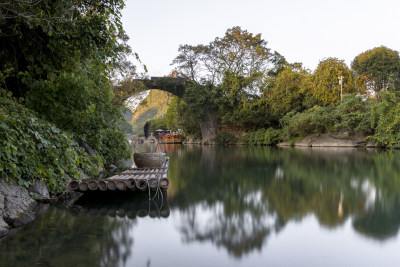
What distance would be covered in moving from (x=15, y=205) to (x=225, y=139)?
28104 millimetres

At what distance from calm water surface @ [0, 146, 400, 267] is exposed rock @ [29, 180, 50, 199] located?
231 mm

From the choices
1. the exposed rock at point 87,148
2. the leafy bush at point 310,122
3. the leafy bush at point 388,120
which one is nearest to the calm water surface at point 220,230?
the exposed rock at point 87,148

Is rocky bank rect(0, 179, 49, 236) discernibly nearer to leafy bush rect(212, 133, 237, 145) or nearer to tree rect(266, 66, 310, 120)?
tree rect(266, 66, 310, 120)

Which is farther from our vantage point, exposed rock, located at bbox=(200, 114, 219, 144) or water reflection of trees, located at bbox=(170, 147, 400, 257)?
exposed rock, located at bbox=(200, 114, 219, 144)

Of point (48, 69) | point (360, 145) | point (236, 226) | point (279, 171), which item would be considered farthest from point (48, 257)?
point (360, 145)

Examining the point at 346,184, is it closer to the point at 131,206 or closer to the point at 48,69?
the point at 131,206

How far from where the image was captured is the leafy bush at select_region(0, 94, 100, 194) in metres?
3.73

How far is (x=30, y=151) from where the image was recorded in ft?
13.4

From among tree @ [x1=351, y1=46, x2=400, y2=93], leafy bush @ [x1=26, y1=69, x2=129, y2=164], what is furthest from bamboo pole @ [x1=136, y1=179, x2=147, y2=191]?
tree @ [x1=351, y1=46, x2=400, y2=93]

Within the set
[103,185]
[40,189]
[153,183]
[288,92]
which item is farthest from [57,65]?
[288,92]

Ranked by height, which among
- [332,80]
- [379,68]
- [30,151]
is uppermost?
[379,68]

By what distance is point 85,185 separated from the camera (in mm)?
4602

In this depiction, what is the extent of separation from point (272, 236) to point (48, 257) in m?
2.02

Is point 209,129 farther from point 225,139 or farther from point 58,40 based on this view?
point 58,40
